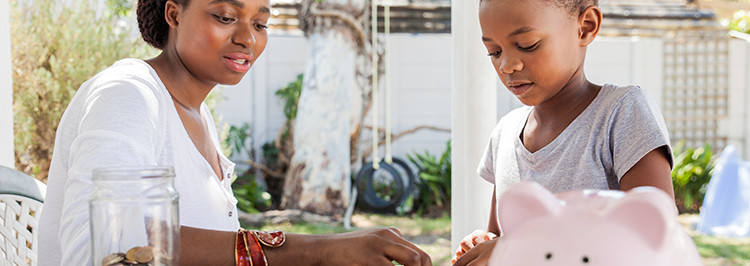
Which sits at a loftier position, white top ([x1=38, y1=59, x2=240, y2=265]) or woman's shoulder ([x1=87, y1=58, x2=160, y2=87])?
woman's shoulder ([x1=87, y1=58, x2=160, y2=87])

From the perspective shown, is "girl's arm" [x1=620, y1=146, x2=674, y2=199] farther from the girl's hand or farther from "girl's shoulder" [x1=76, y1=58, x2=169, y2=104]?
"girl's shoulder" [x1=76, y1=58, x2=169, y2=104]

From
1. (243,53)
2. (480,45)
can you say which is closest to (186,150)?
(243,53)

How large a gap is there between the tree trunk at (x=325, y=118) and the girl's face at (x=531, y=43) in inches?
203

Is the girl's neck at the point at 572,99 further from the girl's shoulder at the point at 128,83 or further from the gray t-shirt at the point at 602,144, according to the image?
the girl's shoulder at the point at 128,83

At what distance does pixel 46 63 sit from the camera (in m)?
4.71

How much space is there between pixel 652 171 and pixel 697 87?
7.86 meters

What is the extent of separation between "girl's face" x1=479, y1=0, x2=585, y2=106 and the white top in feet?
1.95

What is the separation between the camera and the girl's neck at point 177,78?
1.44 metres

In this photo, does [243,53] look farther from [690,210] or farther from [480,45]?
[690,210]

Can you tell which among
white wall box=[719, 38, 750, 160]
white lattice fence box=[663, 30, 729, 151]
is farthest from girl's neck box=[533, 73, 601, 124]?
white wall box=[719, 38, 750, 160]

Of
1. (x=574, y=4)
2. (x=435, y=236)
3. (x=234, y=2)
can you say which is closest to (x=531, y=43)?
(x=574, y=4)

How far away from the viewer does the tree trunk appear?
6.49 meters

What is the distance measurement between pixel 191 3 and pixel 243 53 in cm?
14

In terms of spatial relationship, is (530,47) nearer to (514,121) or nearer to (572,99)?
(572,99)
